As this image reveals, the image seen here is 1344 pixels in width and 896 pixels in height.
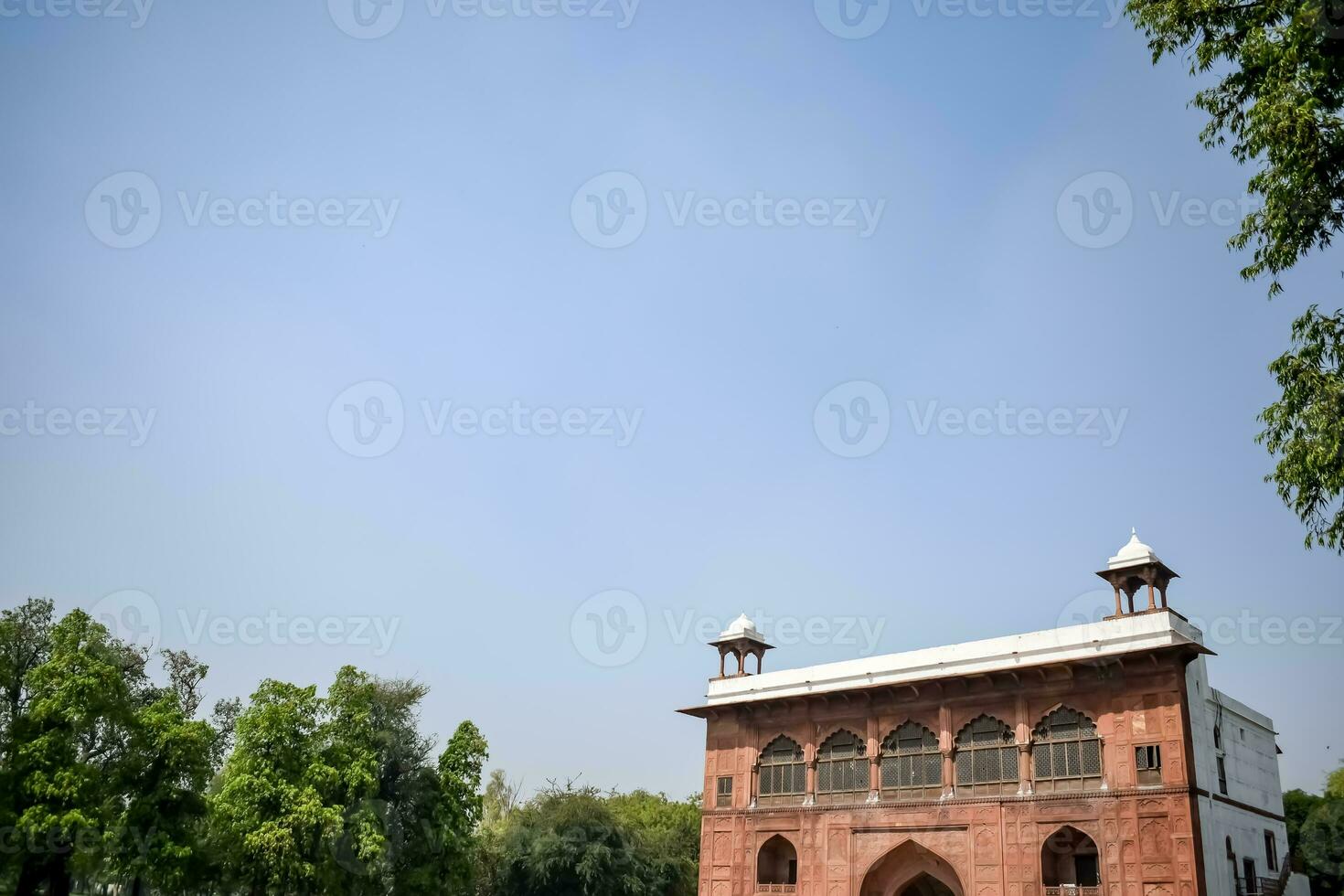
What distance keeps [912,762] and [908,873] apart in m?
3.26

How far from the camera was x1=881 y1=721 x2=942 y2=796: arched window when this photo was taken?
31562mm

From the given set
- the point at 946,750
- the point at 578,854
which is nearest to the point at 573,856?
the point at 578,854

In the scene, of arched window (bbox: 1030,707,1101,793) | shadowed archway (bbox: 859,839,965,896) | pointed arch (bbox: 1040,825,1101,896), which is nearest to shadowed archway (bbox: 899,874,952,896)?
shadowed archway (bbox: 859,839,965,896)

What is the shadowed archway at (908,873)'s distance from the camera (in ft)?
101

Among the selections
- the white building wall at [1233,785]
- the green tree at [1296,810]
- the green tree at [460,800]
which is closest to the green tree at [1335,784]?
the green tree at [1296,810]

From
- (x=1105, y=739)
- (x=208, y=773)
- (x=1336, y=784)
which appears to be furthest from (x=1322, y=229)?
(x=1336, y=784)

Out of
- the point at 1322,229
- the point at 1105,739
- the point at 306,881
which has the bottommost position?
the point at 306,881

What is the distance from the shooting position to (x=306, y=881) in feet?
100

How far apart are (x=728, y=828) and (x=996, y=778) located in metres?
9.83

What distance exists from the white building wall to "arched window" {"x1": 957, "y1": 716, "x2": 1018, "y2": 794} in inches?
195

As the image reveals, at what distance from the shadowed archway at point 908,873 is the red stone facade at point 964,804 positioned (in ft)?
0.15

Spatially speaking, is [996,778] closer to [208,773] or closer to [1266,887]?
[1266,887]

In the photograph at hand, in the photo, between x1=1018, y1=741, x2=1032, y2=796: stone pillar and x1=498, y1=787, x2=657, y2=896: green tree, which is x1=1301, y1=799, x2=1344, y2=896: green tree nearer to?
x1=1018, y1=741, x2=1032, y2=796: stone pillar

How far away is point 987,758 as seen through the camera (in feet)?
100
